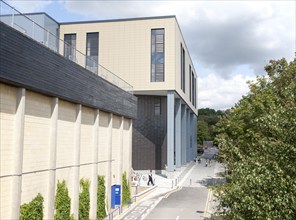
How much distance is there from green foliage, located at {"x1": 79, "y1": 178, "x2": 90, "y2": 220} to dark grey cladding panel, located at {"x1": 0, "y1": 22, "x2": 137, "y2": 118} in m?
4.68

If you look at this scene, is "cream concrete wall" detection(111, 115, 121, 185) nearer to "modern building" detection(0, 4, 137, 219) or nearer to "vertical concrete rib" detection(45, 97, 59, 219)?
"modern building" detection(0, 4, 137, 219)

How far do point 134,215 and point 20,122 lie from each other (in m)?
13.0

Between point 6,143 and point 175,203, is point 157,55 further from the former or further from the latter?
point 6,143

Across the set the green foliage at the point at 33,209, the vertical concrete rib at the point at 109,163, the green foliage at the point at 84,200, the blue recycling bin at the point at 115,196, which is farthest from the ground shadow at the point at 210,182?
the green foliage at the point at 33,209

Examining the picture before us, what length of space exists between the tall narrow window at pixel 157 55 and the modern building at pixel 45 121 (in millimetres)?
22198

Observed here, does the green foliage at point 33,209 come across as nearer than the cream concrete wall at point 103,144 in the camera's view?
Yes

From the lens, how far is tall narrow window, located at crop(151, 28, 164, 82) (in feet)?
152

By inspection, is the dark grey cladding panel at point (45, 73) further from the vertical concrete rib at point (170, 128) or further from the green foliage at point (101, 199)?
the vertical concrete rib at point (170, 128)

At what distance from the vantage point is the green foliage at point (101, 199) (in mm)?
22344

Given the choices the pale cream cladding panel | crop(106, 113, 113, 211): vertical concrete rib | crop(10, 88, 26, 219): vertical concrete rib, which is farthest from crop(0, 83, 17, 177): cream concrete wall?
the pale cream cladding panel

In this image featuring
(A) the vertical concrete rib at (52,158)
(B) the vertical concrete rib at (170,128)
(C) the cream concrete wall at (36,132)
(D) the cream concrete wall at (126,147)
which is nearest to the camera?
(C) the cream concrete wall at (36,132)

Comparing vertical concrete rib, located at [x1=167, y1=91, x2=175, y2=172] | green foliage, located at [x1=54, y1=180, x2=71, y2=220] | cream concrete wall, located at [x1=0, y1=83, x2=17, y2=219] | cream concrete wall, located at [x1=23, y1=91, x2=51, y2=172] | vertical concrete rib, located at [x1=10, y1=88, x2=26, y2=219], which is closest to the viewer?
cream concrete wall, located at [x1=0, y1=83, x2=17, y2=219]

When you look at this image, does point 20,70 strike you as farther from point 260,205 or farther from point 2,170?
point 260,205

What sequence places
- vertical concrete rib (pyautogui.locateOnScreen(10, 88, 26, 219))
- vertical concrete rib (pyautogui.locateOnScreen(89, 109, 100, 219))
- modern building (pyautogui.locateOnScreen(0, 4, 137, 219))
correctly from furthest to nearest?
vertical concrete rib (pyautogui.locateOnScreen(89, 109, 100, 219))
vertical concrete rib (pyautogui.locateOnScreen(10, 88, 26, 219))
modern building (pyautogui.locateOnScreen(0, 4, 137, 219))
